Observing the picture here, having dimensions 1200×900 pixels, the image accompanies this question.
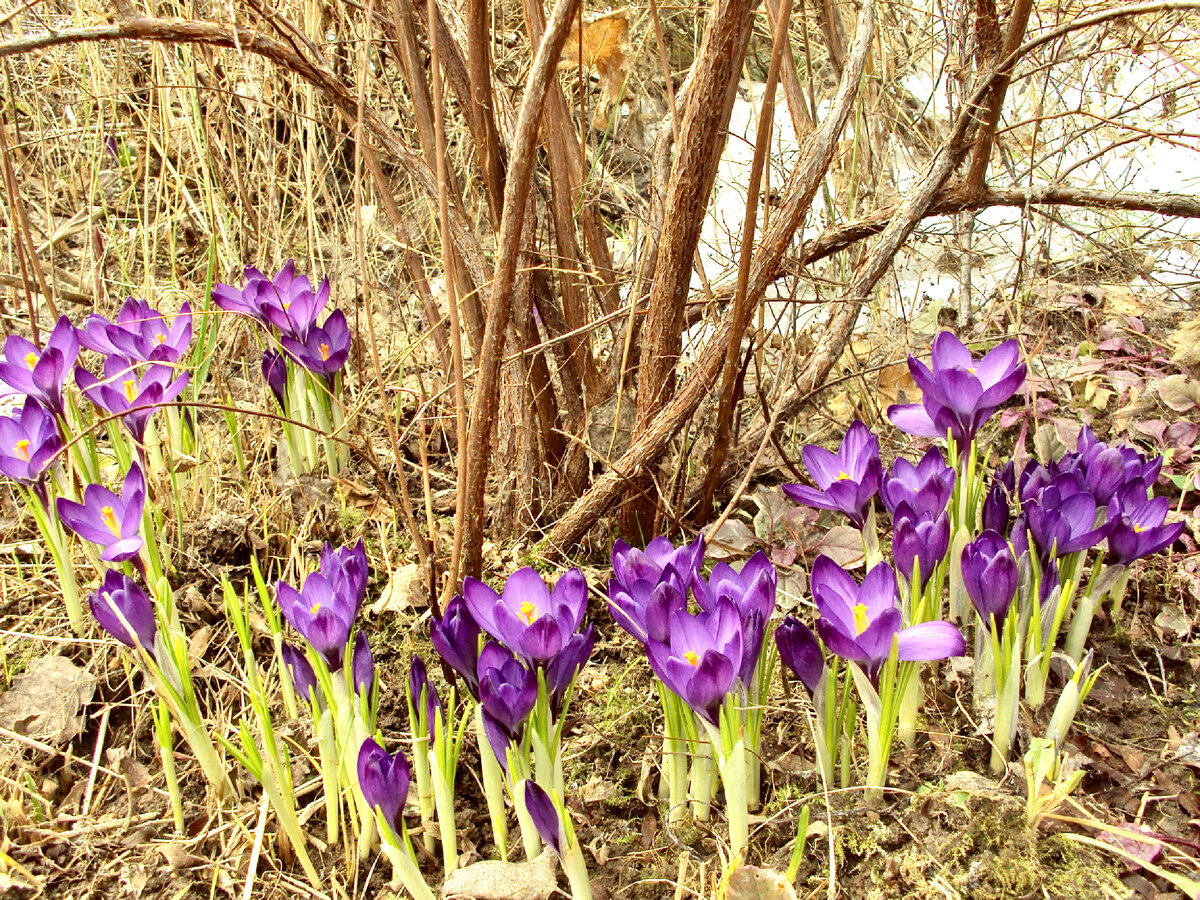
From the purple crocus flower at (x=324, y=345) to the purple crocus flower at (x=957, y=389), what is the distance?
4.00 feet

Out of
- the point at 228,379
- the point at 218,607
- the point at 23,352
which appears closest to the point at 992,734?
the point at 218,607

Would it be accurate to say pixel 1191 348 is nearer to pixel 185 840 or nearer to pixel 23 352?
pixel 185 840

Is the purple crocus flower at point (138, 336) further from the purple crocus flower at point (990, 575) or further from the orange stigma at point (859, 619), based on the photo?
the purple crocus flower at point (990, 575)

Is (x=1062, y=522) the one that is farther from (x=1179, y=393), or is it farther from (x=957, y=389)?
(x=1179, y=393)

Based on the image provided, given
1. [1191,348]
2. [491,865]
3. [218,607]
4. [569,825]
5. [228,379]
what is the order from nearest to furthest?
[569,825]
[491,865]
[218,607]
[1191,348]
[228,379]

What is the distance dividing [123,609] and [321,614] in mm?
316

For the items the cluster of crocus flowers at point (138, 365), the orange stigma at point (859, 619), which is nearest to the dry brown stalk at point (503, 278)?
the orange stigma at point (859, 619)

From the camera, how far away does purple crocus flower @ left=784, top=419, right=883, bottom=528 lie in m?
1.71

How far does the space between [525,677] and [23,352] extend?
4.64 ft

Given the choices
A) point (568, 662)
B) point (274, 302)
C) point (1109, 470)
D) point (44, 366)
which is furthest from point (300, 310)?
point (1109, 470)

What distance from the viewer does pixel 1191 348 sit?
2.29 metres

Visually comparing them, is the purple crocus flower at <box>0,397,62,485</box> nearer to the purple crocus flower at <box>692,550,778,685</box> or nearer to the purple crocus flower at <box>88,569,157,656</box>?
the purple crocus flower at <box>88,569,157,656</box>

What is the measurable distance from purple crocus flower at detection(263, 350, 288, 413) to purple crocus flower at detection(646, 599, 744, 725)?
1.32 meters

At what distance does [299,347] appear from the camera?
2.29m
